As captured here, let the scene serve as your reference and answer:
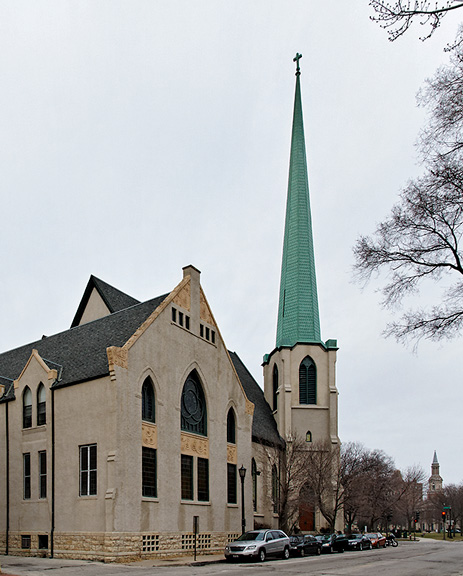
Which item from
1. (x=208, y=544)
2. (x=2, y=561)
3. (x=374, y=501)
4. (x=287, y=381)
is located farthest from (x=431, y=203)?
(x=374, y=501)

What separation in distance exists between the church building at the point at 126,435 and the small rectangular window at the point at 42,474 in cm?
5

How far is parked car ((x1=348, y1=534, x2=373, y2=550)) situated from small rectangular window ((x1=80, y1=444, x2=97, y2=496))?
21.5 m

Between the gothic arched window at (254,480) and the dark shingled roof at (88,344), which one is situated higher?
the dark shingled roof at (88,344)

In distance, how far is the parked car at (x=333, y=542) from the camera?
41391 mm

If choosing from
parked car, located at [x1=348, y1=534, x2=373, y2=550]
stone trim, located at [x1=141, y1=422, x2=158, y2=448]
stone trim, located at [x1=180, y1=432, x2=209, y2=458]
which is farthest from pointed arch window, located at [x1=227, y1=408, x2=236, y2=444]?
parked car, located at [x1=348, y1=534, x2=373, y2=550]

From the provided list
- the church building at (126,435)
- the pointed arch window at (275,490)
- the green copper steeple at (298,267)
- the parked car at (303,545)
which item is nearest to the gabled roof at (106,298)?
the church building at (126,435)

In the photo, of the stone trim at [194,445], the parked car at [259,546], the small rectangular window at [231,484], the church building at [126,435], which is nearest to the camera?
the parked car at [259,546]

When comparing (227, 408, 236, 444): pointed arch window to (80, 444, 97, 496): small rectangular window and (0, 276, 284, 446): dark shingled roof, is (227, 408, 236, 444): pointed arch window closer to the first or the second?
(0, 276, 284, 446): dark shingled roof

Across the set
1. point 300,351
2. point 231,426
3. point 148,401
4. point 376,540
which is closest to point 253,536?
point 148,401

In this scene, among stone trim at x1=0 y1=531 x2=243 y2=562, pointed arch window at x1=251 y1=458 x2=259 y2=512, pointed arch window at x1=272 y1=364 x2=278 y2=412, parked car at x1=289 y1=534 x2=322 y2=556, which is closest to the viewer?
stone trim at x1=0 y1=531 x2=243 y2=562

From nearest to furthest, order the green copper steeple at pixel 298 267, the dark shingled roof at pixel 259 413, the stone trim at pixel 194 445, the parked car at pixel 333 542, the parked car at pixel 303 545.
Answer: the stone trim at pixel 194 445, the parked car at pixel 303 545, the parked car at pixel 333 542, the dark shingled roof at pixel 259 413, the green copper steeple at pixel 298 267

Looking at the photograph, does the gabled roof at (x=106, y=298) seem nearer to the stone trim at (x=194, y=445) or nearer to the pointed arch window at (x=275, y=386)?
the stone trim at (x=194, y=445)

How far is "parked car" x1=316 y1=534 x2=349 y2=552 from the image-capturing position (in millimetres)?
41391

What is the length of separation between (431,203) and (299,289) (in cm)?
4768
